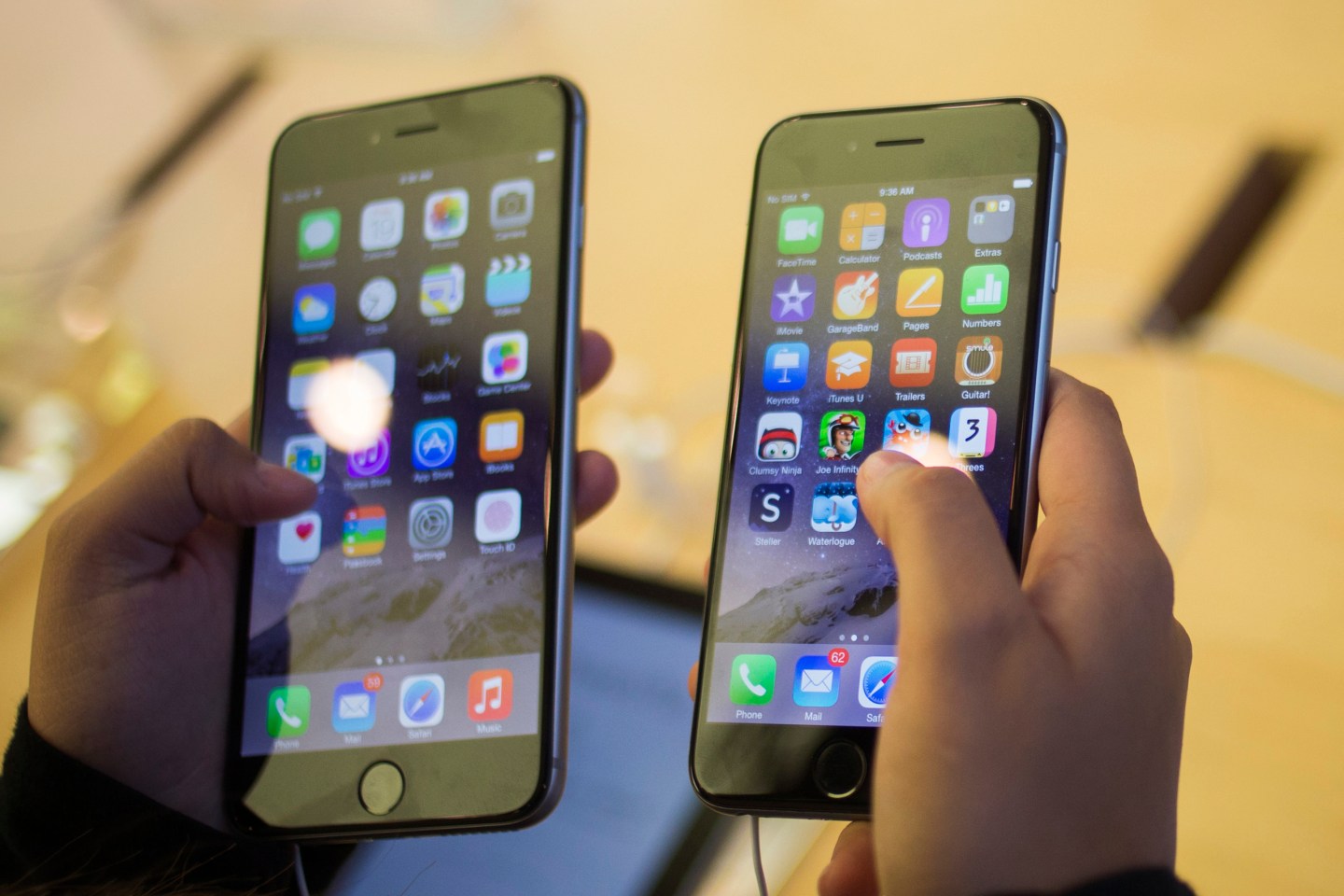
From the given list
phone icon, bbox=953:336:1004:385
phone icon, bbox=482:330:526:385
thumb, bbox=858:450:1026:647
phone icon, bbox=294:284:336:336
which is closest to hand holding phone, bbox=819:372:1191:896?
thumb, bbox=858:450:1026:647

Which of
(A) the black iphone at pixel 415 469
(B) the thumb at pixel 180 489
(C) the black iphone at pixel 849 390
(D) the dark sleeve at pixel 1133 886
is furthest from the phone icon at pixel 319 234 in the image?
(D) the dark sleeve at pixel 1133 886

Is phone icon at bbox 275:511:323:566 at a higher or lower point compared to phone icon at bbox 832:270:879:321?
lower

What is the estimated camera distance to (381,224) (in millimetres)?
543

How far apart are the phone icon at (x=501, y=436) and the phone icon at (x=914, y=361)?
0.18 metres

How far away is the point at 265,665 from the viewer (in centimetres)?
51

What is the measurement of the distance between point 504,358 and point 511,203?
8cm

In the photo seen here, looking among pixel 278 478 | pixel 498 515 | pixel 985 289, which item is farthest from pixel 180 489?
pixel 985 289

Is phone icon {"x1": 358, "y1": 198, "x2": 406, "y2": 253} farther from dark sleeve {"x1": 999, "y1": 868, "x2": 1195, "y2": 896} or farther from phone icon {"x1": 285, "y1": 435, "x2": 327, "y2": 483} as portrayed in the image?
dark sleeve {"x1": 999, "y1": 868, "x2": 1195, "y2": 896}

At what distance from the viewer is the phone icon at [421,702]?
1.55 feet

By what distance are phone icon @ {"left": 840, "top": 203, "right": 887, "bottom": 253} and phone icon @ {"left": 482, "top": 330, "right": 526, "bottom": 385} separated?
6.5 inches

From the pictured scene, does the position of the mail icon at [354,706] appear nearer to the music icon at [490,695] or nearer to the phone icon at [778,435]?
the music icon at [490,695]

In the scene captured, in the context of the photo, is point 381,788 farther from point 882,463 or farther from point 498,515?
point 882,463

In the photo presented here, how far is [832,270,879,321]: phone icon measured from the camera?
48cm

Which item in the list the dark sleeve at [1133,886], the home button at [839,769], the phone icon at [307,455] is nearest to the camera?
the dark sleeve at [1133,886]
